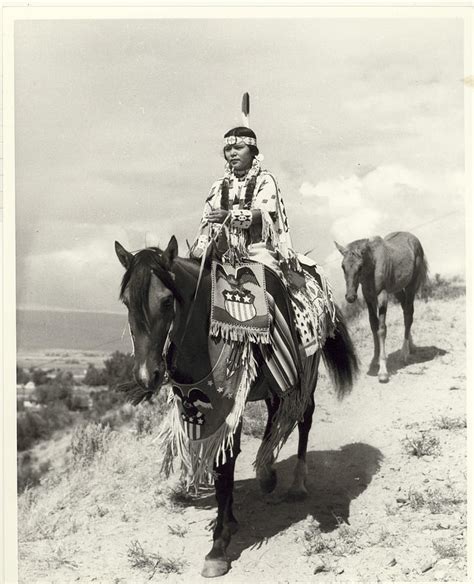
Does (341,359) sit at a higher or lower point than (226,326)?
lower

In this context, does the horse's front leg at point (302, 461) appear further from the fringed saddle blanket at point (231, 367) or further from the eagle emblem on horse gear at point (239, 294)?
the eagle emblem on horse gear at point (239, 294)

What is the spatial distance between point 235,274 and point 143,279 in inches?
27.5

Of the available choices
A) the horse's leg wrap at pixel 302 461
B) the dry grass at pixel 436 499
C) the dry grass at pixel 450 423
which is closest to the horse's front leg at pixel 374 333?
the dry grass at pixel 450 423

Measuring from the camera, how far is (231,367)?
4211 mm

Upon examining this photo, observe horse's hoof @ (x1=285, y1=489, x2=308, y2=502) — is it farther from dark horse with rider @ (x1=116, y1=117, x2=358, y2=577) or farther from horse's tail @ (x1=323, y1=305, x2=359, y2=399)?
horse's tail @ (x1=323, y1=305, x2=359, y2=399)

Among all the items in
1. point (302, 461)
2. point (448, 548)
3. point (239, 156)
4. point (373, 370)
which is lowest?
point (448, 548)

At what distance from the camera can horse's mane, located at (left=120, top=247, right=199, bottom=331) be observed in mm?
3781

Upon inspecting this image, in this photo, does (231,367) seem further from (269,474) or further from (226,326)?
(269,474)

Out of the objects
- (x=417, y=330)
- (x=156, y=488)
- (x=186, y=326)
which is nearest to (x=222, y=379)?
(x=186, y=326)

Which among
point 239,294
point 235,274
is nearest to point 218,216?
point 235,274

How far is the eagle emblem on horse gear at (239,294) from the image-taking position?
4.20 m

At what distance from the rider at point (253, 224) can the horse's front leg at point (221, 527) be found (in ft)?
2.90

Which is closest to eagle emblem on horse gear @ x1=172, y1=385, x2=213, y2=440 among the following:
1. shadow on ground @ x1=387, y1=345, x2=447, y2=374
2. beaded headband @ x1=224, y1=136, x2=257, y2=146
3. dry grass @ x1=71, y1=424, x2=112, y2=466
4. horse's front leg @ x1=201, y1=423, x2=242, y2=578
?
horse's front leg @ x1=201, y1=423, x2=242, y2=578

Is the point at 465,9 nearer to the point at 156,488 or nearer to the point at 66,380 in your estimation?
the point at 156,488
